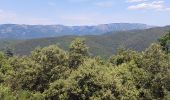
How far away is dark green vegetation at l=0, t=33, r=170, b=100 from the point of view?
61719 mm

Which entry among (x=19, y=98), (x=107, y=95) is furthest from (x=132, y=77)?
(x=19, y=98)

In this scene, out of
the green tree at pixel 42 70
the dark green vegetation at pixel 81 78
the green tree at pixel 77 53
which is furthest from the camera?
the green tree at pixel 77 53

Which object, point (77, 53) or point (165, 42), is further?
point (165, 42)

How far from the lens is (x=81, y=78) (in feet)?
203

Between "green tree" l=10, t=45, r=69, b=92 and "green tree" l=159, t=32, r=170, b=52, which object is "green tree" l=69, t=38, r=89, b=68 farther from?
"green tree" l=159, t=32, r=170, b=52

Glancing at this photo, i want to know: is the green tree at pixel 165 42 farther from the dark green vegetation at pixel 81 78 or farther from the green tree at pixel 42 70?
the green tree at pixel 42 70

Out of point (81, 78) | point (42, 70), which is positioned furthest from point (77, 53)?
point (81, 78)

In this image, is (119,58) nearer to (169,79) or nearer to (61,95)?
(169,79)

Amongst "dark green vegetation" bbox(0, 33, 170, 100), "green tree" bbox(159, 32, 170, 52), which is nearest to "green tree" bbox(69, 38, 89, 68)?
"dark green vegetation" bbox(0, 33, 170, 100)

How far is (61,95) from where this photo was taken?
62.6 meters

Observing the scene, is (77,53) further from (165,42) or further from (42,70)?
(165,42)

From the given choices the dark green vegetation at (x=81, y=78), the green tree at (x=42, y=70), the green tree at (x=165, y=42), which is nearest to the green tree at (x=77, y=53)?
the dark green vegetation at (x=81, y=78)

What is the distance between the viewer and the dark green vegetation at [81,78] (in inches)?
2430

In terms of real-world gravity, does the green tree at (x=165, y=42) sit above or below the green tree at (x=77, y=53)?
below
